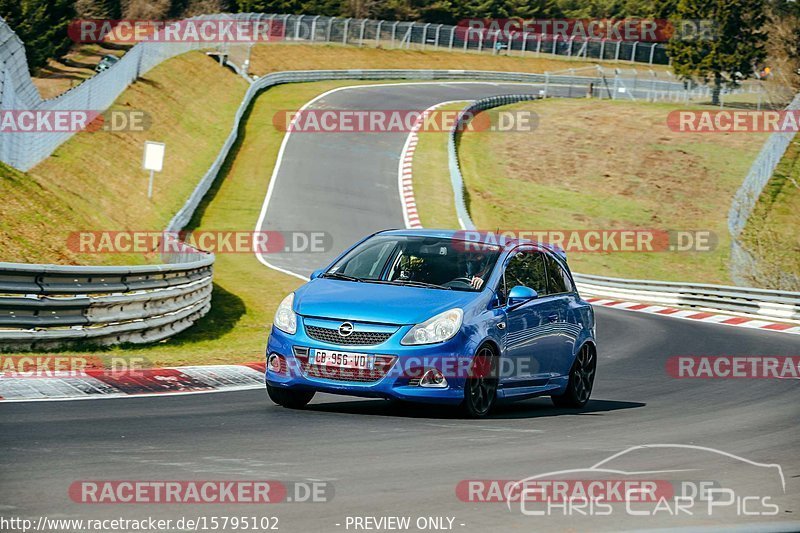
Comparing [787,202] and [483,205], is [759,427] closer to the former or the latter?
[483,205]

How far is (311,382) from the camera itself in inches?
411

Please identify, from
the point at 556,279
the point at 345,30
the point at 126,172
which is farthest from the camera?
the point at 345,30

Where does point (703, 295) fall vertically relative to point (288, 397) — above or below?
below

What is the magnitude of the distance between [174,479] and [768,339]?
19.1m

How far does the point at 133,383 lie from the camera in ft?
39.6

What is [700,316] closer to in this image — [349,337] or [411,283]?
[411,283]

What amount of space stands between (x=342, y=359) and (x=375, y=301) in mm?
582

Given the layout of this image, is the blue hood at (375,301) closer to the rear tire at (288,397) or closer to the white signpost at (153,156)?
the rear tire at (288,397)

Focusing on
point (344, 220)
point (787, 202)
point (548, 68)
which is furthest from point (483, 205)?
point (548, 68)

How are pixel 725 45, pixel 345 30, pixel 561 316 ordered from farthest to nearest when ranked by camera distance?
pixel 345 30
pixel 725 45
pixel 561 316

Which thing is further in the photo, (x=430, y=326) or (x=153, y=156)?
(x=153, y=156)

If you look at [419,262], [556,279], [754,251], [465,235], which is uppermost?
[465,235]

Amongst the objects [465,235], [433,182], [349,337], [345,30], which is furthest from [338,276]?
[345,30]

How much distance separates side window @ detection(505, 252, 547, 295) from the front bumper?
4.53ft
